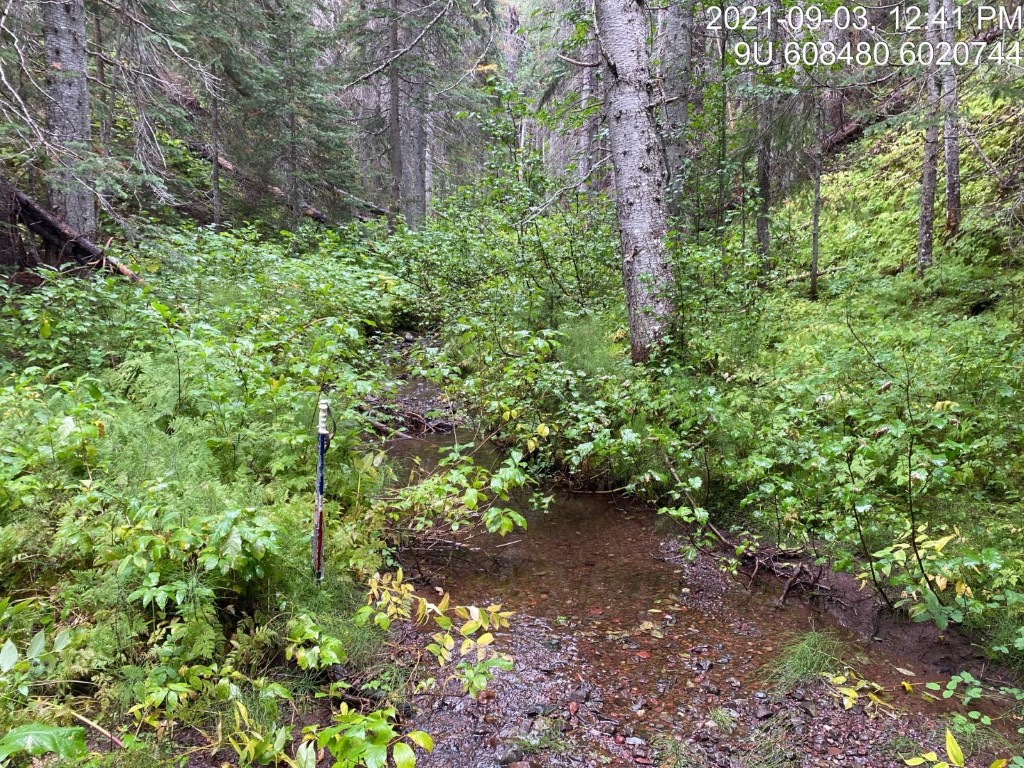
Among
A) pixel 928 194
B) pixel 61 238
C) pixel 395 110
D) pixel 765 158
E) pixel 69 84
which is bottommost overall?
pixel 61 238

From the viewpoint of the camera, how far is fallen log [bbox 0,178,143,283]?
6.86 metres

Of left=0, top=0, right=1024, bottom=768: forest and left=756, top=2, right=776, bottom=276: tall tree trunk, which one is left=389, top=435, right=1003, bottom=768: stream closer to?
left=0, top=0, right=1024, bottom=768: forest

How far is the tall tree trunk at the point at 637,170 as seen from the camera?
5.78m

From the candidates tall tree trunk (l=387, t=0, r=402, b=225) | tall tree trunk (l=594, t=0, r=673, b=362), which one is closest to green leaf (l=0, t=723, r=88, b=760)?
tall tree trunk (l=594, t=0, r=673, b=362)

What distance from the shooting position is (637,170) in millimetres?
5922

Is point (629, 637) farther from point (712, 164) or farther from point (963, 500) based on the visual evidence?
point (712, 164)

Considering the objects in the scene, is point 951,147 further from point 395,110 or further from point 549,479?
point 395,110

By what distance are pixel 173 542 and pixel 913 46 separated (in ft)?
43.8

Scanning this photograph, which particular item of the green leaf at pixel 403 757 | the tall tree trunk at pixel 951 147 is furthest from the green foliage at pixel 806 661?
the tall tree trunk at pixel 951 147

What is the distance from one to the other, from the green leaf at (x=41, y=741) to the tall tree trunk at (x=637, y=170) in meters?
5.34

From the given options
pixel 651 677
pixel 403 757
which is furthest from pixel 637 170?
pixel 403 757

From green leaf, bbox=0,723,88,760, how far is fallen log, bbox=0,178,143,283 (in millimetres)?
7200

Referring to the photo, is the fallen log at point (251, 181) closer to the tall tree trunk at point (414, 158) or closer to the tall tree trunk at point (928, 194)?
the tall tree trunk at point (414, 158)

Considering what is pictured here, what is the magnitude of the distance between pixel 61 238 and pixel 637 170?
7495mm
